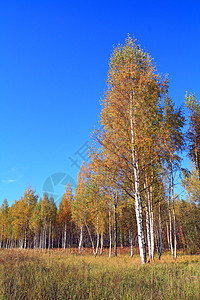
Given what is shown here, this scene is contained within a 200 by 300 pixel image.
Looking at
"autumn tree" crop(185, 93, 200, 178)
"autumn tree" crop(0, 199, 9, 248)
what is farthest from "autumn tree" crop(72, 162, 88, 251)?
"autumn tree" crop(0, 199, 9, 248)

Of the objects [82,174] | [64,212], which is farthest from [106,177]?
[64,212]

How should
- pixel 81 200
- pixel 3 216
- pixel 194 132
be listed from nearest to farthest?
pixel 194 132, pixel 81 200, pixel 3 216

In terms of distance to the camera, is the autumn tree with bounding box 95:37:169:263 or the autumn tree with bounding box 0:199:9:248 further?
the autumn tree with bounding box 0:199:9:248

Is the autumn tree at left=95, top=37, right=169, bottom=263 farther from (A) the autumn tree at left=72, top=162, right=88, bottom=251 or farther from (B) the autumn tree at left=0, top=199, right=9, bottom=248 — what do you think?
(B) the autumn tree at left=0, top=199, right=9, bottom=248

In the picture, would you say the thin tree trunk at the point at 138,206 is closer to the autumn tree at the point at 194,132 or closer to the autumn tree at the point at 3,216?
the autumn tree at the point at 194,132

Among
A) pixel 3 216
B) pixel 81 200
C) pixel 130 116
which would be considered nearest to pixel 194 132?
pixel 130 116

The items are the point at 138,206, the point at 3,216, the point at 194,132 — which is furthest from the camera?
the point at 3,216

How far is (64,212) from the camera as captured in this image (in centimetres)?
3778

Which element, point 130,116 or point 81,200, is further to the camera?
point 81,200

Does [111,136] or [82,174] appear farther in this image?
[82,174]

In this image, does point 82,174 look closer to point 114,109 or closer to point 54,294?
point 114,109

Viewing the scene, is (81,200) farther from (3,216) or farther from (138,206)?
(3,216)

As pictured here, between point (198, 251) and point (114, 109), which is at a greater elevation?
point (114, 109)

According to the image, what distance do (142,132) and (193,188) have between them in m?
14.4
